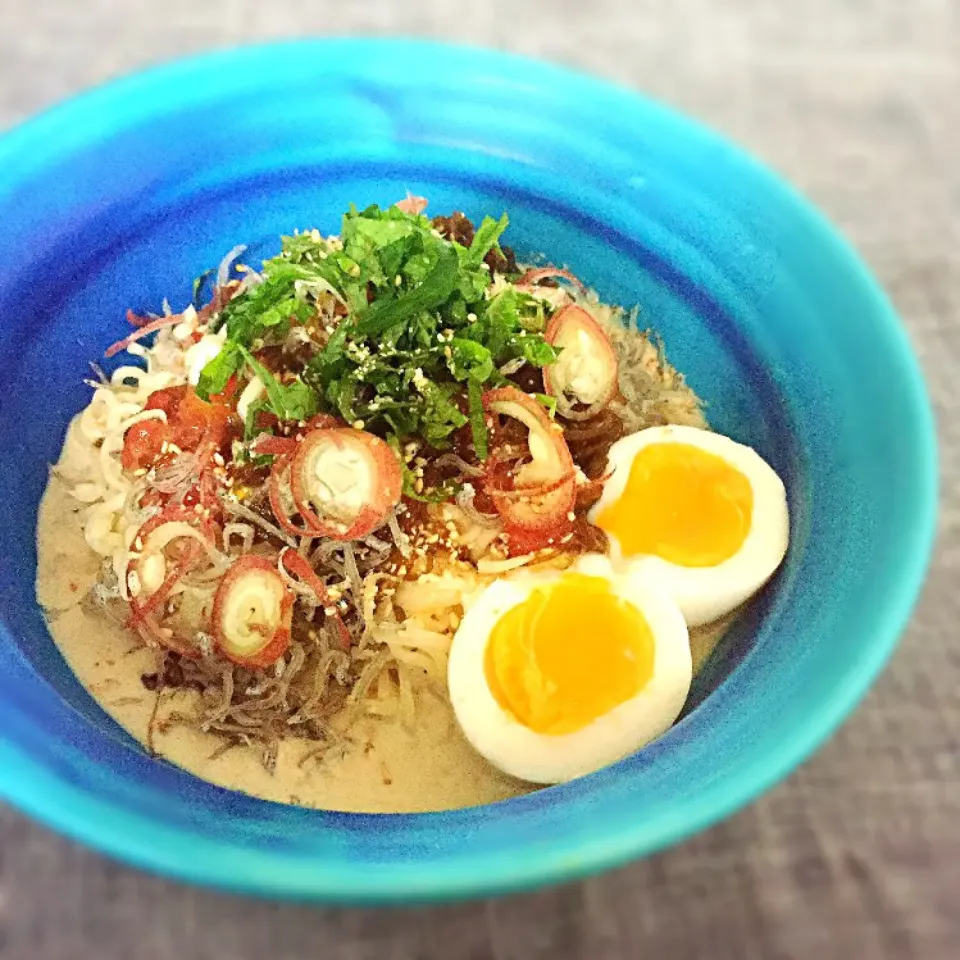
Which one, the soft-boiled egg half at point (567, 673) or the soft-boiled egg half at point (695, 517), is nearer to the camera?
the soft-boiled egg half at point (567, 673)

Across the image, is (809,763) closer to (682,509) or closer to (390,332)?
(682,509)

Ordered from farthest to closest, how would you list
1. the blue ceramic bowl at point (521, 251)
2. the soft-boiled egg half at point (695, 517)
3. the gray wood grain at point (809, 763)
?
the soft-boiled egg half at point (695, 517), the gray wood grain at point (809, 763), the blue ceramic bowl at point (521, 251)

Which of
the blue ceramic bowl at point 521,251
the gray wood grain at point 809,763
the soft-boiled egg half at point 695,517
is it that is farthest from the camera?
the soft-boiled egg half at point 695,517

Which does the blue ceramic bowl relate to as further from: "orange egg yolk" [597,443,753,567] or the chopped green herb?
the chopped green herb

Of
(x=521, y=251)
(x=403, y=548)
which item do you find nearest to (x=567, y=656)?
(x=403, y=548)

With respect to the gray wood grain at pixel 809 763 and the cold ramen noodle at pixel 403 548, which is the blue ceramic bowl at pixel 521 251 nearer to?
the cold ramen noodle at pixel 403 548

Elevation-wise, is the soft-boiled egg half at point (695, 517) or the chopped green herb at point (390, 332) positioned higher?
the chopped green herb at point (390, 332)

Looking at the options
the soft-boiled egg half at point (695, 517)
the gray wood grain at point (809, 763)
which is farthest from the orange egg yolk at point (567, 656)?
the gray wood grain at point (809, 763)

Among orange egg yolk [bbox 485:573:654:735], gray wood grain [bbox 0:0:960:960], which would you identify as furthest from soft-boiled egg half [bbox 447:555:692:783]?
gray wood grain [bbox 0:0:960:960]
